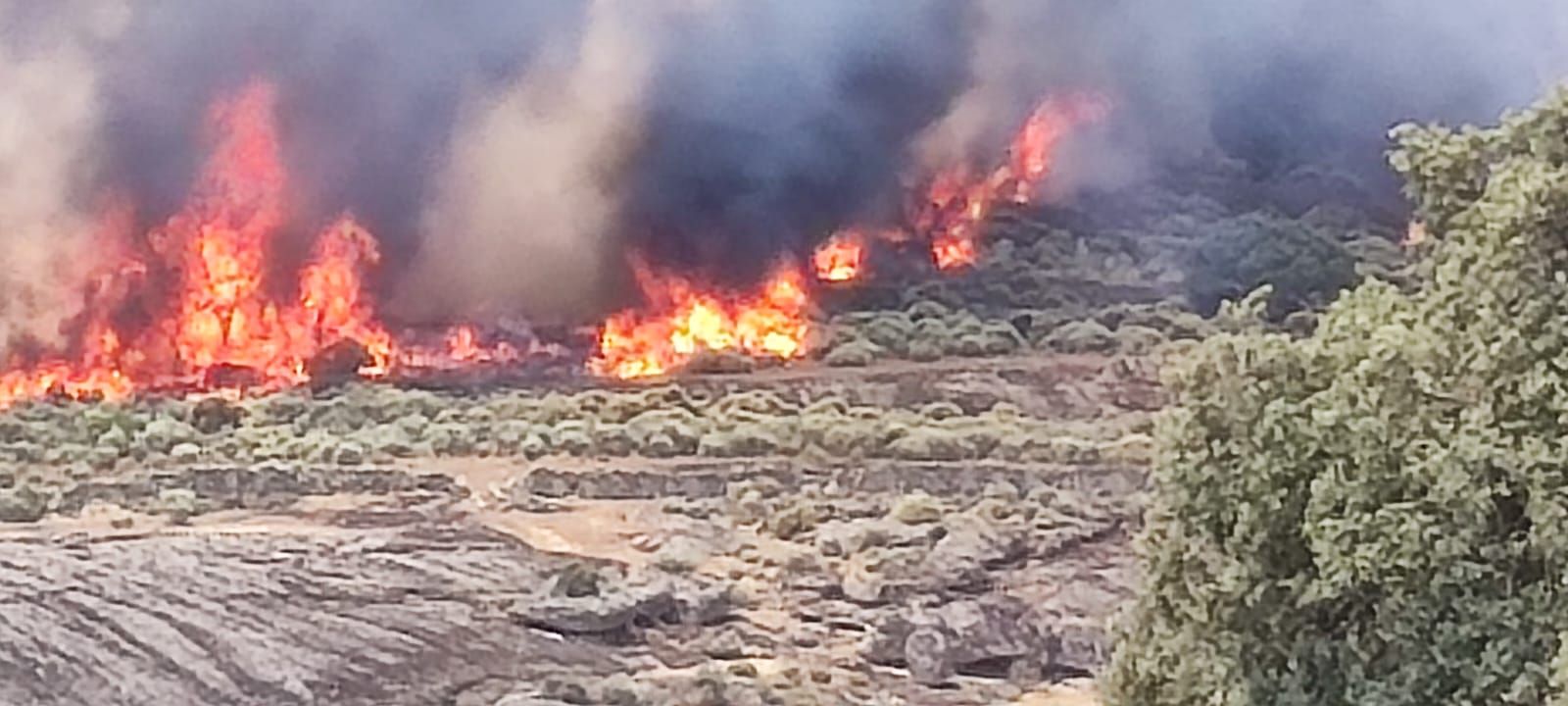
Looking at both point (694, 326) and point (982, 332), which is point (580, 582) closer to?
point (694, 326)

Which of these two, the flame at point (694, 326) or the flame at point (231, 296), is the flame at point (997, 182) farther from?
the flame at point (231, 296)

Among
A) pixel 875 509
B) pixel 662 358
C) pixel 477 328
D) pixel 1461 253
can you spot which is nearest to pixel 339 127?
pixel 477 328

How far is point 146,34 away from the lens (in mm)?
10094

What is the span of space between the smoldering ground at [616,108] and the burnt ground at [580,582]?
1.17m

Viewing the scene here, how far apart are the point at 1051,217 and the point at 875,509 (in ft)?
5.21

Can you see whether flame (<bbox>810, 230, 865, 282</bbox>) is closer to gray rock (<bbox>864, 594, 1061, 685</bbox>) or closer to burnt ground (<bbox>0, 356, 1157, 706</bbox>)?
burnt ground (<bbox>0, 356, 1157, 706</bbox>)

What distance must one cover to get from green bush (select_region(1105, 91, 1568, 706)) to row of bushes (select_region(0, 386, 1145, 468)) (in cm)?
405

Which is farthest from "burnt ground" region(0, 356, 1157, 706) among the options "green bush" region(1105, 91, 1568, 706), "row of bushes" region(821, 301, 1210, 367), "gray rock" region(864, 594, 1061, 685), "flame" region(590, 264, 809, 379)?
"green bush" region(1105, 91, 1568, 706)

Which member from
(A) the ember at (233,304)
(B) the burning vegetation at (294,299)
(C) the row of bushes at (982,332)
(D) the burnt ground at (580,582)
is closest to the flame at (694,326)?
(B) the burning vegetation at (294,299)

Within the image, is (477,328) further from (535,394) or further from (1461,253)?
(1461,253)

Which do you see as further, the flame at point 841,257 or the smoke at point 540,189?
the flame at point 841,257

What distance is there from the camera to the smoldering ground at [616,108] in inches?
388

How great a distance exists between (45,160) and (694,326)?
2847 mm

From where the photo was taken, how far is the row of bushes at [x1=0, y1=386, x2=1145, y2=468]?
31.0 ft
